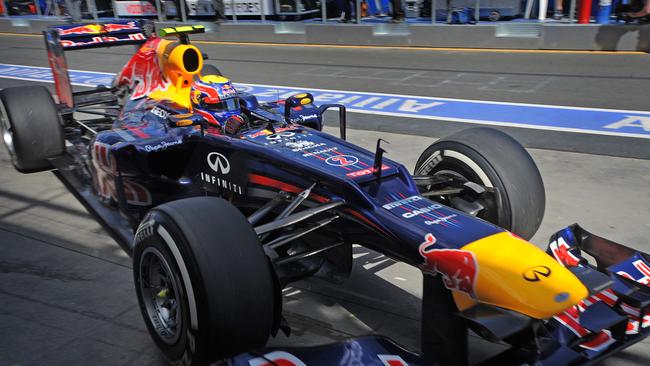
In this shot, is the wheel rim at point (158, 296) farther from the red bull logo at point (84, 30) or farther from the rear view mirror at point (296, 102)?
the red bull logo at point (84, 30)

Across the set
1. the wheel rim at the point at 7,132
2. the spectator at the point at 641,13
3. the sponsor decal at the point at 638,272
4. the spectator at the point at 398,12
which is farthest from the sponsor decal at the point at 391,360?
the spectator at the point at 398,12

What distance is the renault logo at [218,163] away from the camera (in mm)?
4152

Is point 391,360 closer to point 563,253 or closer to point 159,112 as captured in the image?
point 563,253

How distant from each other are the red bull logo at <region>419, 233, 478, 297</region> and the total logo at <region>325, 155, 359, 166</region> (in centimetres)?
93

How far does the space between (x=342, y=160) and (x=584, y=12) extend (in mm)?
11982

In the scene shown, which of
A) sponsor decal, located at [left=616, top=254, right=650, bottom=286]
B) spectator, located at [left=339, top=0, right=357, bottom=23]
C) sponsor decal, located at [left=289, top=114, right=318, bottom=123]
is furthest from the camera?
spectator, located at [left=339, top=0, right=357, bottom=23]

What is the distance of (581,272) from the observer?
114 inches

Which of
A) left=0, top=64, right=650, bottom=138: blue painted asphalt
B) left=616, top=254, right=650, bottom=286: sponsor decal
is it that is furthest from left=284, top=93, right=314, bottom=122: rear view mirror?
left=0, top=64, right=650, bottom=138: blue painted asphalt

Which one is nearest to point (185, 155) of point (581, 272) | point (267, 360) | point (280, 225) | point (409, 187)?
point (280, 225)

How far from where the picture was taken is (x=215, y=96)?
15.3 feet

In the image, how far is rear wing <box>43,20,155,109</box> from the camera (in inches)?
263

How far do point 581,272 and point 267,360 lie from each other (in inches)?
59.5

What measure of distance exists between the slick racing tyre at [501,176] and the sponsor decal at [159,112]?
2.41m

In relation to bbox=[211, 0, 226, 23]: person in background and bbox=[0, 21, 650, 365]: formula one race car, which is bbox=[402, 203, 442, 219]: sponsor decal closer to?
bbox=[0, 21, 650, 365]: formula one race car
